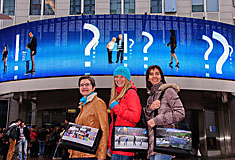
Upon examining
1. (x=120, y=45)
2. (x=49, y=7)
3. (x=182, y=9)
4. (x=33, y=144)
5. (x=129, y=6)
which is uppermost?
(x=49, y=7)

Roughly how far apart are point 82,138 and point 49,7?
67.2 ft

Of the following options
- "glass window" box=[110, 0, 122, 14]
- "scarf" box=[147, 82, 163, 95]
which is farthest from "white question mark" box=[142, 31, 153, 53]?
"scarf" box=[147, 82, 163, 95]

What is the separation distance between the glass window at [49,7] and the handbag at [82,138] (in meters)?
20.0

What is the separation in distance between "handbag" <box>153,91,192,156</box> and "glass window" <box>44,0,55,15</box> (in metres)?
20.7

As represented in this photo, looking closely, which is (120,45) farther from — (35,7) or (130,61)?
(35,7)

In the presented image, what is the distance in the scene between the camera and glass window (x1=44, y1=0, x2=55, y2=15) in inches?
908

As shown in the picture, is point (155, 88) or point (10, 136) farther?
point (10, 136)

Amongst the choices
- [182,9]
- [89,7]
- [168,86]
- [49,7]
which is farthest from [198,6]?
[168,86]

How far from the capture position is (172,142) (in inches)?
152

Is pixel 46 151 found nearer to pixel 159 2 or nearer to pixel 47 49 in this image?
pixel 47 49

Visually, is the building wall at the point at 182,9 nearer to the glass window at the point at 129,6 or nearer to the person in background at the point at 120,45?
the glass window at the point at 129,6

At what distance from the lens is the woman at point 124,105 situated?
427 centimetres

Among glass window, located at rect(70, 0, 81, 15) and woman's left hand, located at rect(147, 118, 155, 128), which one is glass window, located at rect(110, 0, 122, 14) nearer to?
glass window, located at rect(70, 0, 81, 15)

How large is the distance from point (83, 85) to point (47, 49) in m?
13.6
